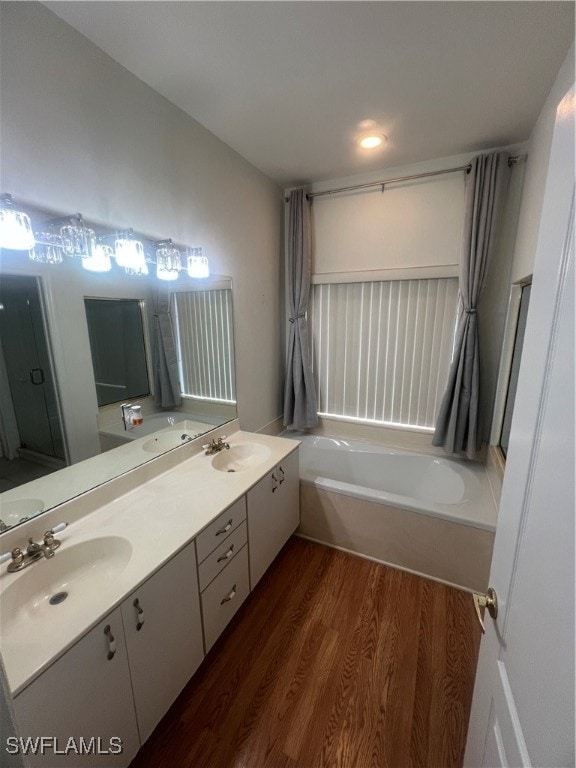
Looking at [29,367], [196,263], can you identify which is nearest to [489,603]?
[29,367]

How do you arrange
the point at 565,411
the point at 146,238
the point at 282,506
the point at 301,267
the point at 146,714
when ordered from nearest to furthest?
the point at 565,411 → the point at 146,714 → the point at 146,238 → the point at 282,506 → the point at 301,267

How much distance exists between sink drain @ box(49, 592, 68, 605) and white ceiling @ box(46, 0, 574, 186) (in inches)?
82.2

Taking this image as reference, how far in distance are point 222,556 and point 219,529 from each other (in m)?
0.15

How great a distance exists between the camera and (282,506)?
192 cm

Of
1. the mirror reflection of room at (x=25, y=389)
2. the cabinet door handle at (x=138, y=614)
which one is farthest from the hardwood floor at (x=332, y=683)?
the mirror reflection of room at (x=25, y=389)

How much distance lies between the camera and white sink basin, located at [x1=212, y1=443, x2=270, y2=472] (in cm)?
196

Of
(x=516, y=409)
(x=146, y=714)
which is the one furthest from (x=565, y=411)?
(x=146, y=714)

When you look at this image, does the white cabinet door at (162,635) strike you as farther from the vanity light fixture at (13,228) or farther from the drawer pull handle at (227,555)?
the vanity light fixture at (13,228)

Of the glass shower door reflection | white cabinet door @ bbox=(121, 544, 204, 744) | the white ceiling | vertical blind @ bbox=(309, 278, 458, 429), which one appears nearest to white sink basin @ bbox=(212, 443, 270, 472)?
white cabinet door @ bbox=(121, 544, 204, 744)

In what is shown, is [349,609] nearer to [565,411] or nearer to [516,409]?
[516,409]

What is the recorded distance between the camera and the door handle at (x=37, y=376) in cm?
116

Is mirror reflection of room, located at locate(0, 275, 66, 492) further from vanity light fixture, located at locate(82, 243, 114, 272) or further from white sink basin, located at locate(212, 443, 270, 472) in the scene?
white sink basin, located at locate(212, 443, 270, 472)

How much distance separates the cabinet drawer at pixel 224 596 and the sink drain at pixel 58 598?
1.62 feet

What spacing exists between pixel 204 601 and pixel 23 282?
144cm
